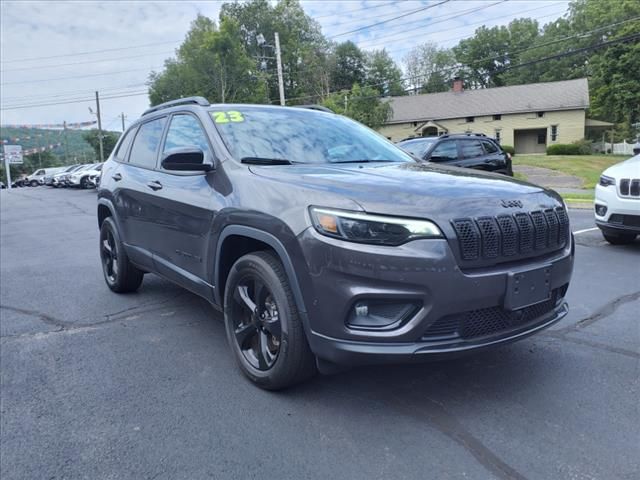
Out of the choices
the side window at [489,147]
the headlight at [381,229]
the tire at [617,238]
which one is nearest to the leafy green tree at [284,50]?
the side window at [489,147]

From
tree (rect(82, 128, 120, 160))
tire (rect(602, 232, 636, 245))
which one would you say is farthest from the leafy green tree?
tire (rect(602, 232, 636, 245))

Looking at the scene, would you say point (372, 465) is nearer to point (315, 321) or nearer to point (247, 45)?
point (315, 321)

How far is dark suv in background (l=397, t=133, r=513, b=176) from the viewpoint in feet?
35.9

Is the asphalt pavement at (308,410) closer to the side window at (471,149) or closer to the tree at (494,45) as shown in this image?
the side window at (471,149)

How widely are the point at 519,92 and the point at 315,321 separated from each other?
4900 cm

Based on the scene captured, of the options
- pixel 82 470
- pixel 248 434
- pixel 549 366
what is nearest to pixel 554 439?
pixel 549 366

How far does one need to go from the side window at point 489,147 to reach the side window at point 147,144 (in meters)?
9.33

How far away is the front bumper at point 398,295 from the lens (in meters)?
2.27

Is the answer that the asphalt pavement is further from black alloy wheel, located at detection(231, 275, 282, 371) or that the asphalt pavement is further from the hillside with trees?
the hillside with trees

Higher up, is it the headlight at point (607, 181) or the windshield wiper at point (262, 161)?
the windshield wiper at point (262, 161)

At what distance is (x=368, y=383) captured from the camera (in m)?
2.98

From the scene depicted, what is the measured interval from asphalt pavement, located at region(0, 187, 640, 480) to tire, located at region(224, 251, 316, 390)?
16 cm

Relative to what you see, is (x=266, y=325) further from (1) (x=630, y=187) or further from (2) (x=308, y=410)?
(1) (x=630, y=187)

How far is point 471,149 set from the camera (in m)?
11.7
